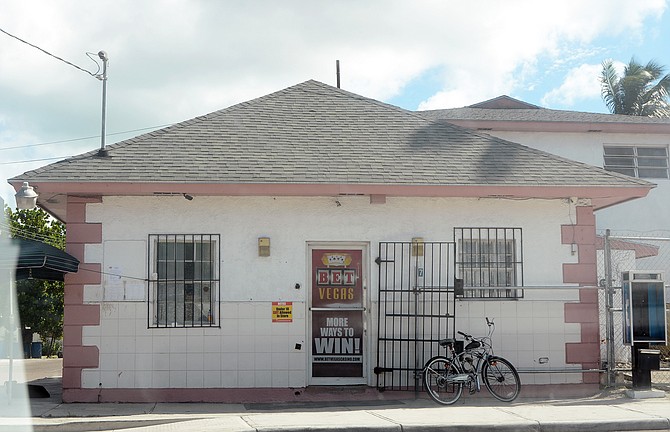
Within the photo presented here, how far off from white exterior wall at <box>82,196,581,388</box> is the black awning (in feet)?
1.72

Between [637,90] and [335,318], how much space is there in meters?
30.7

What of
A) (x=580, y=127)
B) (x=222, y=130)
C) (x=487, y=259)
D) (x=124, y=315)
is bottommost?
(x=124, y=315)

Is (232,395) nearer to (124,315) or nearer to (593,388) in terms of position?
(124,315)

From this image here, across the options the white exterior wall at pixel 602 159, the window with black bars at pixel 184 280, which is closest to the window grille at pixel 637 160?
the white exterior wall at pixel 602 159

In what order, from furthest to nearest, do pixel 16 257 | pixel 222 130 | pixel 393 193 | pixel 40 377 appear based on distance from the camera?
pixel 40 377 < pixel 222 130 < pixel 393 193 < pixel 16 257

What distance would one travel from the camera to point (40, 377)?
16.5 metres

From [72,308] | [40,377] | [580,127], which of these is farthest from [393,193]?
[580,127]

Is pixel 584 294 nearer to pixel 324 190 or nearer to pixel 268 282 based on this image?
pixel 324 190

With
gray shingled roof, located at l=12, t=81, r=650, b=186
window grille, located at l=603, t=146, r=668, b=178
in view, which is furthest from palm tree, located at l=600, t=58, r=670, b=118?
gray shingled roof, located at l=12, t=81, r=650, b=186

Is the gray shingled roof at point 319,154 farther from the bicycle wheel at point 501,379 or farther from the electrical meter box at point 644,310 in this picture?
the bicycle wheel at point 501,379

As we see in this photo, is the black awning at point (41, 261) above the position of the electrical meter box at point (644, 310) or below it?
above

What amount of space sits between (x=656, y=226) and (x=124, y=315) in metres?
15.9

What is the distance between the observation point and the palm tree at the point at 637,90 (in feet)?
126

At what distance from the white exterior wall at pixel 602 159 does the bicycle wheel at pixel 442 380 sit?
447 inches
